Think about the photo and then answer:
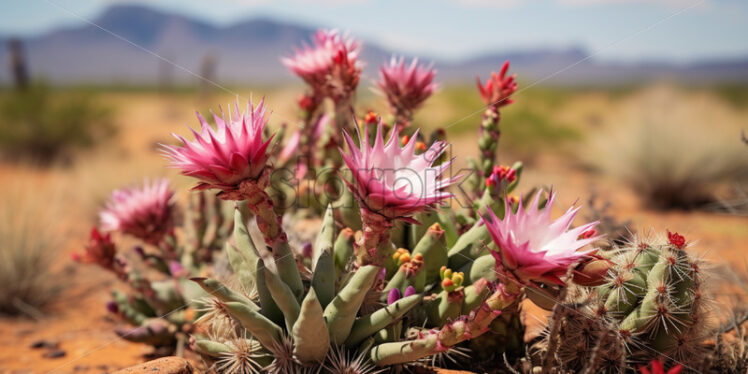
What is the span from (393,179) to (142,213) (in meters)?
1.89

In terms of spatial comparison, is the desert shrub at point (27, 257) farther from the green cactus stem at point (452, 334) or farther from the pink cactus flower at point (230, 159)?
the green cactus stem at point (452, 334)

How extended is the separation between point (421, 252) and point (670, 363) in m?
1.09

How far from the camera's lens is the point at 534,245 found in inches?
66.0

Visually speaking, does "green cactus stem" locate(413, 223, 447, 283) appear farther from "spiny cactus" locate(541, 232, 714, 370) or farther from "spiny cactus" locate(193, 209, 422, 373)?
"spiny cactus" locate(541, 232, 714, 370)

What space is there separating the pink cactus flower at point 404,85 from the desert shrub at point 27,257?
3.55 meters

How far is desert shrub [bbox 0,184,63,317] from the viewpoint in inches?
169

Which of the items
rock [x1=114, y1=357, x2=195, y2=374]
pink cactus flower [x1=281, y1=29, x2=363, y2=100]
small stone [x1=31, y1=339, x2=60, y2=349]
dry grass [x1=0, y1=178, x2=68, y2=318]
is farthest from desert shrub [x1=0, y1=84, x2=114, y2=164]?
rock [x1=114, y1=357, x2=195, y2=374]

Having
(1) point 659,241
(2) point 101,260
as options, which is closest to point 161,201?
(2) point 101,260

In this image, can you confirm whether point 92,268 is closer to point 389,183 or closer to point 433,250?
point 433,250

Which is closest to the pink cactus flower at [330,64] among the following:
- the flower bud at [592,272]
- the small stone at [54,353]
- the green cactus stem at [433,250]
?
the green cactus stem at [433,250]

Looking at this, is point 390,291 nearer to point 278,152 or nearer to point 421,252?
point 421,252

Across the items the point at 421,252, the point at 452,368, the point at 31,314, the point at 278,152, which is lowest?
the point at 31,314

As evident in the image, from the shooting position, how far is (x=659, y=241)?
2.06m

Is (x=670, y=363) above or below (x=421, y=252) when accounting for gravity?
below
